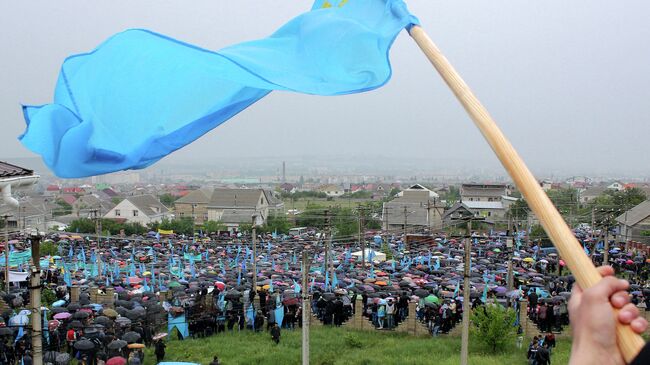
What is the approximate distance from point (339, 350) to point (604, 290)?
15.8 m

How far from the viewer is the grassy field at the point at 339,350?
15492 millimetres

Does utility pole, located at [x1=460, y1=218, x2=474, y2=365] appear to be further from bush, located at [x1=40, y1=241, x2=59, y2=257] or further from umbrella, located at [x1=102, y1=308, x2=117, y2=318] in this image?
bush, located at [x1=40, y1=241, x2=59, y2=257]

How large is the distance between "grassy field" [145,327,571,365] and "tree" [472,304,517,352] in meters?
0.33

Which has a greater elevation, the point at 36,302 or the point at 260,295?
the point at 36,302

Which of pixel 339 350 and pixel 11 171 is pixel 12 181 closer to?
pixel 11 171

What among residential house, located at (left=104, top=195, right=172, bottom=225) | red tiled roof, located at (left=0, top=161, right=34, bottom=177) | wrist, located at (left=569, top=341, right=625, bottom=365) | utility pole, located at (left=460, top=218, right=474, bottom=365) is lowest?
residential house, located at (left=104, top=195, right=172, bottom=225)

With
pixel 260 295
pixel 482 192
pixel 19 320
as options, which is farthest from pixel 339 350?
pixel 482 192

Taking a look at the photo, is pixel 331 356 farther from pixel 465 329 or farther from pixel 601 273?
pixel 601 273

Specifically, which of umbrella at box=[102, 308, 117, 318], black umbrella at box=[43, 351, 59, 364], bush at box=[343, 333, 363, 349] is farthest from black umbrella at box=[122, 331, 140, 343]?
bush at box=[343, 333, 363, 349]

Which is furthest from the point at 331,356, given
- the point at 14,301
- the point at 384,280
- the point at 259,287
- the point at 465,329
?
the point at 14,301

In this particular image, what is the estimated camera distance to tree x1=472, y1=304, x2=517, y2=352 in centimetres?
1609

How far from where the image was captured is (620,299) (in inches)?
60.1

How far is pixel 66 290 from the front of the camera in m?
22.3

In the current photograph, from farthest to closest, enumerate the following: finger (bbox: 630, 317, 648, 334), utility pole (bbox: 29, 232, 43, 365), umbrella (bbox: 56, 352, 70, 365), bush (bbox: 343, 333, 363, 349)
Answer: bush (bbox: 343, 333, 363, 349)
umbrella (bbox: 56, 352, 70, 365)
utility pole (bbox: 29, 232, 43, 365)
finger (bbox: 630, 317, 648, 334)
